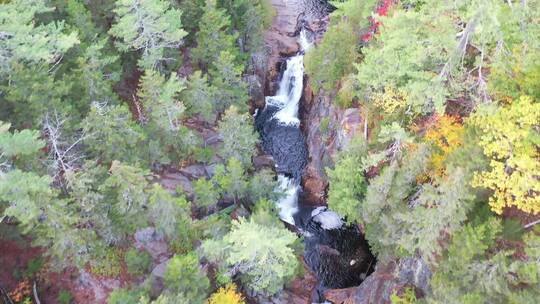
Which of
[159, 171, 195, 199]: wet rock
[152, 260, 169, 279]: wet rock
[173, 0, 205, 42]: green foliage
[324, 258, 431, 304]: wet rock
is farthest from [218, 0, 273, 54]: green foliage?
[324, 258, 431, 304]: wet rock

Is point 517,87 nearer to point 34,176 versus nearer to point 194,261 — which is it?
point 194,261

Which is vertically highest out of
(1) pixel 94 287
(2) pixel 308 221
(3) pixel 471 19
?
(3) pixel 471 19

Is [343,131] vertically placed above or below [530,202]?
below

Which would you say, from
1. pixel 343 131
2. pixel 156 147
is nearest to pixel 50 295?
pixel 156 147

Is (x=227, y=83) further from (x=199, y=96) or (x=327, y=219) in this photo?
(x=327, y=219)

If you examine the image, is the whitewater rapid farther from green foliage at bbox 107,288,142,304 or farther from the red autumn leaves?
green foliage at bbox 107,288,142,304

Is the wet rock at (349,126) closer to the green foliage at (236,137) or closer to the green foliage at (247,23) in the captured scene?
the green foliage at (236,137)

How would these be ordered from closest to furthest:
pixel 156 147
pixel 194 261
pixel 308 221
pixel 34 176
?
pixel 34 176
pixel 194 261
pixel 156 147
pixel 308 221
